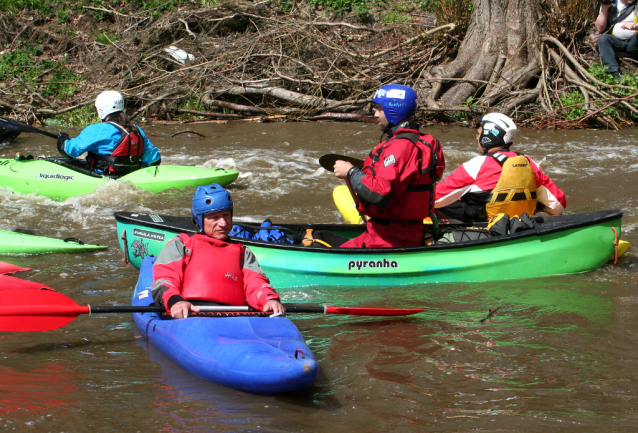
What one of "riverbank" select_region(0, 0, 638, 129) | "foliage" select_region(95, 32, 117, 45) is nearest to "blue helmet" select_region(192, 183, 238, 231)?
"riverbank" select_region(0, 0, 638, 129)

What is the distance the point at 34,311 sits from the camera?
3.87 m

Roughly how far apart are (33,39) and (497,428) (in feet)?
48.3

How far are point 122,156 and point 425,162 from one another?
4.31 m

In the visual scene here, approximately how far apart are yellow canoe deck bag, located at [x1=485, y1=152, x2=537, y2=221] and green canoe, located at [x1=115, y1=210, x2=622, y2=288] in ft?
0.79

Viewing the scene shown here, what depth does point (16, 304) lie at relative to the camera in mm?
3969

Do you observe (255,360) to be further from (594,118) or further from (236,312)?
(594,118)

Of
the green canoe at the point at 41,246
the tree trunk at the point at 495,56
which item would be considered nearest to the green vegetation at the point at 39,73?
the tree trunk at the point at 495,56

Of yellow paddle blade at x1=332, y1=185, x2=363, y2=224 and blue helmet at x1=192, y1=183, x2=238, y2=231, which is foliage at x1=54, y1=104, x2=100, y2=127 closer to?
yellow paddle blade at x1=332, y1=185, x2=363, y2=224

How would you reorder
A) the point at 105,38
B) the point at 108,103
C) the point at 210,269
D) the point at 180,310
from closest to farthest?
1. the point at 180,310
2. the point at 210,269
3. the point at 108,103
4. the point at 105,38

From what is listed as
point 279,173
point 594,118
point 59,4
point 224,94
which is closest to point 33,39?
point 59,4

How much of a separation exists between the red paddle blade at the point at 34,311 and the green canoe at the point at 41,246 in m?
1.97

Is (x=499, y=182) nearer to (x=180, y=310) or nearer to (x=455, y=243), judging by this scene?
(x=455, y=243)

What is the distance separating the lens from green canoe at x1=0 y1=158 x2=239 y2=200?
7.69 m

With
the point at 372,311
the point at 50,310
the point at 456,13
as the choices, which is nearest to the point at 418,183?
the point at 372,311
